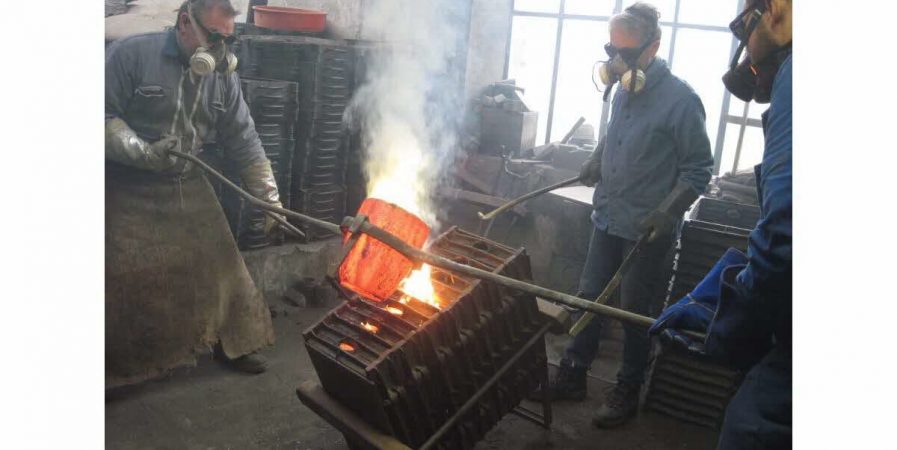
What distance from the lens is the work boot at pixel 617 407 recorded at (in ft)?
12.4

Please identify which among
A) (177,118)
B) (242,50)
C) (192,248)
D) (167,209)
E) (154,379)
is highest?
(242,50)

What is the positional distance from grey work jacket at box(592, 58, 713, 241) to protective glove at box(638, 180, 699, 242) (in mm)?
53

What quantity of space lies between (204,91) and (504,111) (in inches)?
146

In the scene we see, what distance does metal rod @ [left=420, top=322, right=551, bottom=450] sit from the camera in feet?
9.08

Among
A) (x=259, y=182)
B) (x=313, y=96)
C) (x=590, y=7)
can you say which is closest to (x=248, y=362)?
(x=259, y=182)

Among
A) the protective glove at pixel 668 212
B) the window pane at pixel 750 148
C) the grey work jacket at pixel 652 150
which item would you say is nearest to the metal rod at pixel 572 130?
the window pane at pixel 750 148

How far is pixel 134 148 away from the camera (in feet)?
10.6

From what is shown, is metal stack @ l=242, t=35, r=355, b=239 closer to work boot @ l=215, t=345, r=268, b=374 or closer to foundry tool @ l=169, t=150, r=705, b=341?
work boot @ l=215, t=345, r=268, b=374

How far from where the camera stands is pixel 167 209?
143 inches

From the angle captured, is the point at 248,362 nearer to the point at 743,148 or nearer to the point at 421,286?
the point at 421,286

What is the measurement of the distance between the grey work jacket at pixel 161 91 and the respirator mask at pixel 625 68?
6.93 feet

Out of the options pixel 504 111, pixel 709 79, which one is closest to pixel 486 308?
pixel 504 111

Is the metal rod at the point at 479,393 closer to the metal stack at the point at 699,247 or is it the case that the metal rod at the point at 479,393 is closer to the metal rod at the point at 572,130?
the metal stack at the point at 699,247
